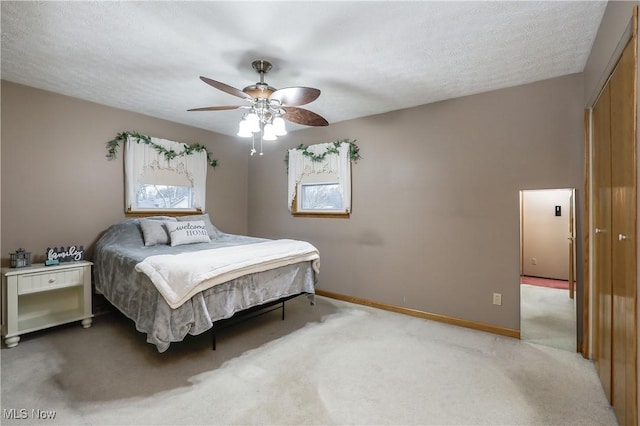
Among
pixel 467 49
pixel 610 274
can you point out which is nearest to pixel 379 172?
pixel 467 49

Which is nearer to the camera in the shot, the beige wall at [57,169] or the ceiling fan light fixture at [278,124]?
the ceiling fan light fixture at [278,124]

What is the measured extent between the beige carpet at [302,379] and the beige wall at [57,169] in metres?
1.07

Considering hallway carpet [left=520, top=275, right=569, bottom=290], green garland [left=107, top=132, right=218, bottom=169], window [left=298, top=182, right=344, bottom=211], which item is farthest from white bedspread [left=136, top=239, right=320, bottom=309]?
hallway carpet [left=520, top=275, right=569, bottom=290]

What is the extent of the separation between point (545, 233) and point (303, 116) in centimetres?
262

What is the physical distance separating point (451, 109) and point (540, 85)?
32.1 inches

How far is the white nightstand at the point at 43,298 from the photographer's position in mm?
2717

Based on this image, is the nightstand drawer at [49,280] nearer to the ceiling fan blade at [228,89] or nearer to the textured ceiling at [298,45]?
the textured ceiling at [298,45]

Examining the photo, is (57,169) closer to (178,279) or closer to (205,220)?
(205,220)

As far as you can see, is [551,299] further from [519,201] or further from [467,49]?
[467,49]

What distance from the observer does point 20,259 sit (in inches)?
113

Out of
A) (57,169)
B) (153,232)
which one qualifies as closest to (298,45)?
(153,232)

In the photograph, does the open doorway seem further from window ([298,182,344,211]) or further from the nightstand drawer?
the nightstand drawer

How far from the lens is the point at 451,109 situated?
341 cm

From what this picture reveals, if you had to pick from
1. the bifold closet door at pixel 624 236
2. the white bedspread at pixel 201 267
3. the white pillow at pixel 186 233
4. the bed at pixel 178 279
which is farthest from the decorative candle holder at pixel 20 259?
the bifold closet door at pixel 624 236
